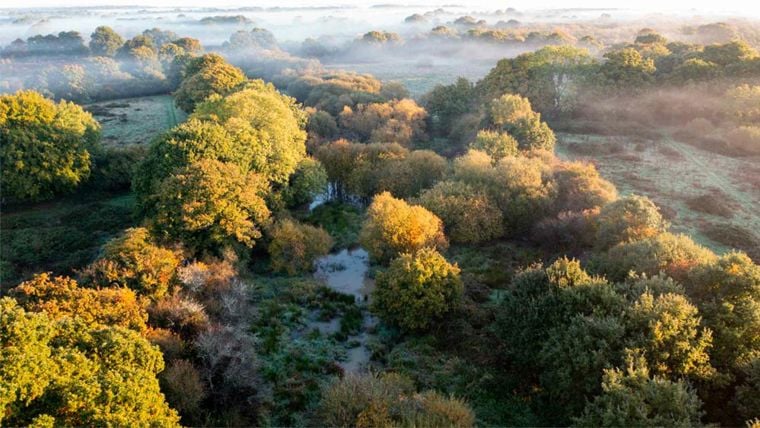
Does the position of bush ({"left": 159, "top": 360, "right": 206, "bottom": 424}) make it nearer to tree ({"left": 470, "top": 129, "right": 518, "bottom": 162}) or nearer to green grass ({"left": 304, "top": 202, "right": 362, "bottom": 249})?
green grass ({"left": 304, "top": 202, "right": 362, "bottom": 249})

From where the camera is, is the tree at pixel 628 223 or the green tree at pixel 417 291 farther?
the tree at pixel 628 223

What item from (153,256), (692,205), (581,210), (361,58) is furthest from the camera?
(361,58)

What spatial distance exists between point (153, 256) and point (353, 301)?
34.8ft

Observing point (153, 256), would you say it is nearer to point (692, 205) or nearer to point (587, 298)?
point (587, 298)

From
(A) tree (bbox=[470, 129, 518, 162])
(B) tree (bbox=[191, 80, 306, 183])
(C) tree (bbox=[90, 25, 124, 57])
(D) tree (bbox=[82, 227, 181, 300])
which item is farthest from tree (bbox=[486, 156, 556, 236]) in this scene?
(C) tree (bbox=[90, 25, 124, 57])

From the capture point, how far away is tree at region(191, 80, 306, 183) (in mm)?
34938

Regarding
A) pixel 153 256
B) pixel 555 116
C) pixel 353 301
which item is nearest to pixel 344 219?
pixel 353 301

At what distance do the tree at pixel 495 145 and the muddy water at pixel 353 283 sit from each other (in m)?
13.0

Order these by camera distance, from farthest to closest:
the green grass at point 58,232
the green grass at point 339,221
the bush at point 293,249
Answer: the green grass at point 339,221, the green grass at point 58,232, the bush at point 293,249

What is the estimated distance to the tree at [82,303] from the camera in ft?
62.1

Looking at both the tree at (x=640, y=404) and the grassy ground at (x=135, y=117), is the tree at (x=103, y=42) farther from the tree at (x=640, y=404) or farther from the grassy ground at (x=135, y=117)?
the tree at (x=640, y=404)

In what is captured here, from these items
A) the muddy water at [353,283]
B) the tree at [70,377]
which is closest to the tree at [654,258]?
the muddy water at [353,283]

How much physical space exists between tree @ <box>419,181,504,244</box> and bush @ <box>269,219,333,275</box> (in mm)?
7619

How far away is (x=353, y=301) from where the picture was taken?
92.8 feet
